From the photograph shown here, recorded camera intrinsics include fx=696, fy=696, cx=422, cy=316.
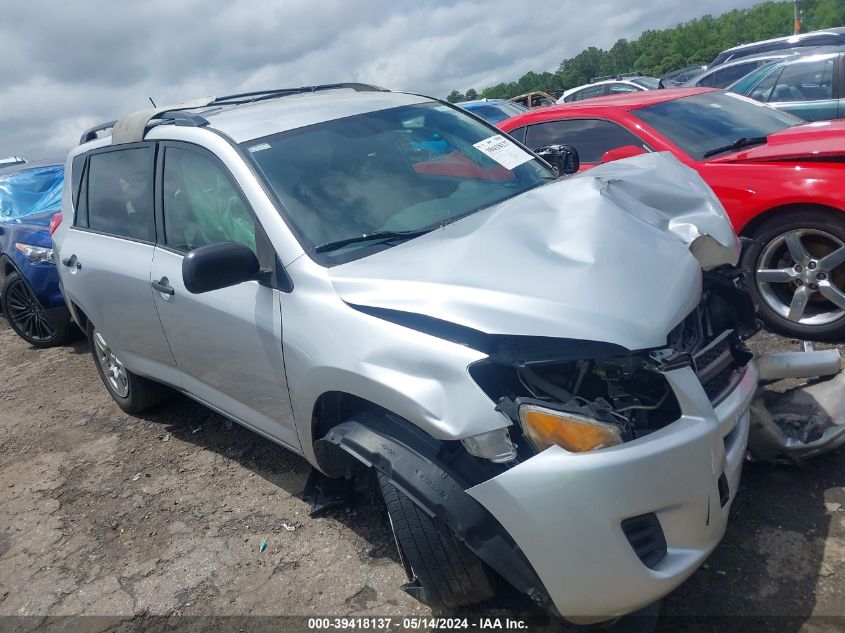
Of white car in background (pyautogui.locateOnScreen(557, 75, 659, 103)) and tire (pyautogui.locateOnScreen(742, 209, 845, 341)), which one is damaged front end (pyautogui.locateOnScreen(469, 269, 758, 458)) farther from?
white car in background (pyautogui.locateOnScreen(557, 75, 659, 103))

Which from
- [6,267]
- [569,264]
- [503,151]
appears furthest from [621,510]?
[6,267]

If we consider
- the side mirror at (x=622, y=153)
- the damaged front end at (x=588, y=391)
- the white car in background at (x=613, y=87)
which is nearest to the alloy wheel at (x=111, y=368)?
the damaged front end at (x=588, y=391)

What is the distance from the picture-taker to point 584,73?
294 ft

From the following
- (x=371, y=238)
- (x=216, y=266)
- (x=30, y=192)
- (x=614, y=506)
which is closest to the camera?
(x=614, y=506)

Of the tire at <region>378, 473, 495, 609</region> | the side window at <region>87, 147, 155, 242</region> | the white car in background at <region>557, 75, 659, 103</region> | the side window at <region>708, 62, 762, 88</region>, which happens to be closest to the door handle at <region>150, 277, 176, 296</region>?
the side window at <region>87, 147, 155, 242</region>

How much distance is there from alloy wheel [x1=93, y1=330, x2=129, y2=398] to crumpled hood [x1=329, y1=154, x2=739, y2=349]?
264 centimetres

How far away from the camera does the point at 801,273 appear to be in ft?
13.2

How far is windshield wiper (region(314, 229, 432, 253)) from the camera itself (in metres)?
2.69

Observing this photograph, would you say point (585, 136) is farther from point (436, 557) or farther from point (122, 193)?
point (436, 557)

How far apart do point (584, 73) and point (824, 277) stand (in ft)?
305

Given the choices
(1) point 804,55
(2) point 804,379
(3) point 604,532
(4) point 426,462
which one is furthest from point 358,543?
(1) point 804,55

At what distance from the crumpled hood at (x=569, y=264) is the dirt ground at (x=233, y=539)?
3.35 feet

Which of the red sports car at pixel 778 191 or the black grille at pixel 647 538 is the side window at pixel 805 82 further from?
the black grille at pixel 647 538

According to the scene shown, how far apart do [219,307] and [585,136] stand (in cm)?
338
